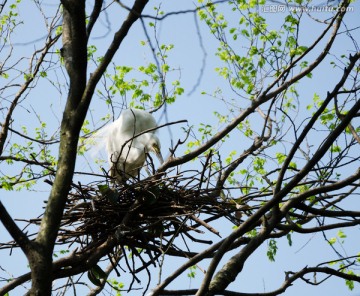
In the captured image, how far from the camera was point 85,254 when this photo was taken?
112 inches

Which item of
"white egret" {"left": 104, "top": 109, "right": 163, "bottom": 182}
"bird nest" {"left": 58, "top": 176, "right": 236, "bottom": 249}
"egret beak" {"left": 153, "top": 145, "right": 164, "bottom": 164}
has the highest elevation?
"white egret" {"left": 104, "top": 109, "right": 163, "bottom": 182}

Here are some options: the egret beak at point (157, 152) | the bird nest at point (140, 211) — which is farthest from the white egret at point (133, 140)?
the bird nest at point (140, 211)

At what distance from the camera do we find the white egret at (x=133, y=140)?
5.51m

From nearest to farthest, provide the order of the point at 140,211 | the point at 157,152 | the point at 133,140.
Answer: the point at 140,211, the point at 157,152, the point at 133,140

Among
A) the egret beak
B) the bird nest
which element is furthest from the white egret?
the bird nest

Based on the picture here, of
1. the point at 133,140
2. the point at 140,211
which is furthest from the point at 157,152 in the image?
the point at 140,211

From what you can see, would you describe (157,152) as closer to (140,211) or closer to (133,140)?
(133,140)

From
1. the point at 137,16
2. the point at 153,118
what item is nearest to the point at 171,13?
the point at 137,16

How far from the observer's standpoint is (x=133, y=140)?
225 inches

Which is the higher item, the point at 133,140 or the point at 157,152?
the point at 133,140

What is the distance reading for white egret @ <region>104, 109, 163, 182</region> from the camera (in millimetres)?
5512

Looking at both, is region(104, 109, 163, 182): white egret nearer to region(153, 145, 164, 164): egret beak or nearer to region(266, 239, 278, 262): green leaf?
region(153, 145, 164, 164): egret beak

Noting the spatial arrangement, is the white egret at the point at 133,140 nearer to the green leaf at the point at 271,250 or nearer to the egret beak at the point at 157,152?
the egret beak at the point at 157,152

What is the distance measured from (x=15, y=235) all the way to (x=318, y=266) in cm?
144
